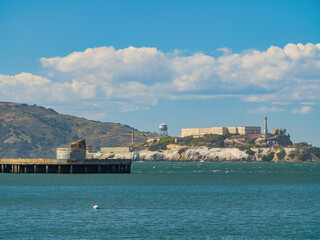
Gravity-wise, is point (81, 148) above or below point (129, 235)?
above

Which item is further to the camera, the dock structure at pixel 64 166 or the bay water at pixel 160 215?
the dock structure at pixel 64 166

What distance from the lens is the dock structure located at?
481ft

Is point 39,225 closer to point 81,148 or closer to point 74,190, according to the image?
point 74,190

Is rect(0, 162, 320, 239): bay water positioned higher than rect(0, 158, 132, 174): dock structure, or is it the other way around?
rect(0, 158, 132, 174): dock structure

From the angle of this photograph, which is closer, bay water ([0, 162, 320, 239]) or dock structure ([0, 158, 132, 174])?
bay water ([0, 162, 320, 239])

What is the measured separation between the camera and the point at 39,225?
56000 millimetres

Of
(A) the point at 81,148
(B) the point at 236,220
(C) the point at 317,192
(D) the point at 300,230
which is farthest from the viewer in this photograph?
(A) the point at 81,148

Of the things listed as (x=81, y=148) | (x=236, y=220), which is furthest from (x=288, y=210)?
(x=81, y=148)

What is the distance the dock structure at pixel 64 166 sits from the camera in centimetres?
14675

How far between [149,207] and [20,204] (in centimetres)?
1650

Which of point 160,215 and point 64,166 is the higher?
point 64,166

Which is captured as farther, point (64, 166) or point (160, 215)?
point (64, 166)

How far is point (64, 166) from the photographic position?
147 m

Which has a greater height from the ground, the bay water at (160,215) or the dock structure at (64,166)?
the dock structure at (64,166)
